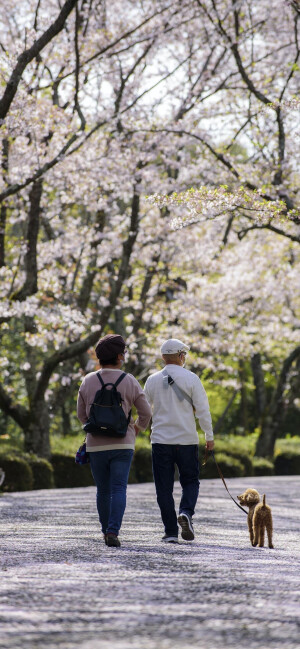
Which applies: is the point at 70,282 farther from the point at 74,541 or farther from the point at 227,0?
the point at 74,541

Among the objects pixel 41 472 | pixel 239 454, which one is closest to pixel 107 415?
pixel 41 472

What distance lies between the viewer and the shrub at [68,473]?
20.6 metres

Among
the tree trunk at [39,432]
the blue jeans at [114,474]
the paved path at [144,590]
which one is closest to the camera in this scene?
the paved path at [144,590]

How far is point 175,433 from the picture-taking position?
7840 mm

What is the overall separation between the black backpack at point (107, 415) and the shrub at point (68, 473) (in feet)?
43.8

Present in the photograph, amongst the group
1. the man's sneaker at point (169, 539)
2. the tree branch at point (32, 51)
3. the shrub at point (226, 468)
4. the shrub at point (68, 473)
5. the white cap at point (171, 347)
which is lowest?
the man's sneaker at point (169, 539)

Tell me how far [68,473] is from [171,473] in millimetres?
13165

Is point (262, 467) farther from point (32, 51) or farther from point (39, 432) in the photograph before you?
point (32, 51)

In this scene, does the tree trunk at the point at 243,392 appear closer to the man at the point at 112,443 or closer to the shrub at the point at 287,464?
the shrub at the point at 287,464

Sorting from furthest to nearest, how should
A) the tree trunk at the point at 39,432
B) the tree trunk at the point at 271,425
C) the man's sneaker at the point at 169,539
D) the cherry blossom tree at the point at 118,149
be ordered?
1. the tree trunk at the point at 271,425
2. the tree trunk at the point at 39,432
3. the cherry blossom tree at the point at 118,149
4. the man's sneaker at the point at 169,539

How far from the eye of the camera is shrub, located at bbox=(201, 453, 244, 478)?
25109mm

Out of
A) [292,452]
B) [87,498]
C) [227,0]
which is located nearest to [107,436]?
[87,498]

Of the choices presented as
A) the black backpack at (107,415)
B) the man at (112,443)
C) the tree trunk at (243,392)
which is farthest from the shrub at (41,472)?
the tree trunk at (243,392)

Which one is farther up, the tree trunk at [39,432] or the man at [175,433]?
the tree trunk at [39,432]
